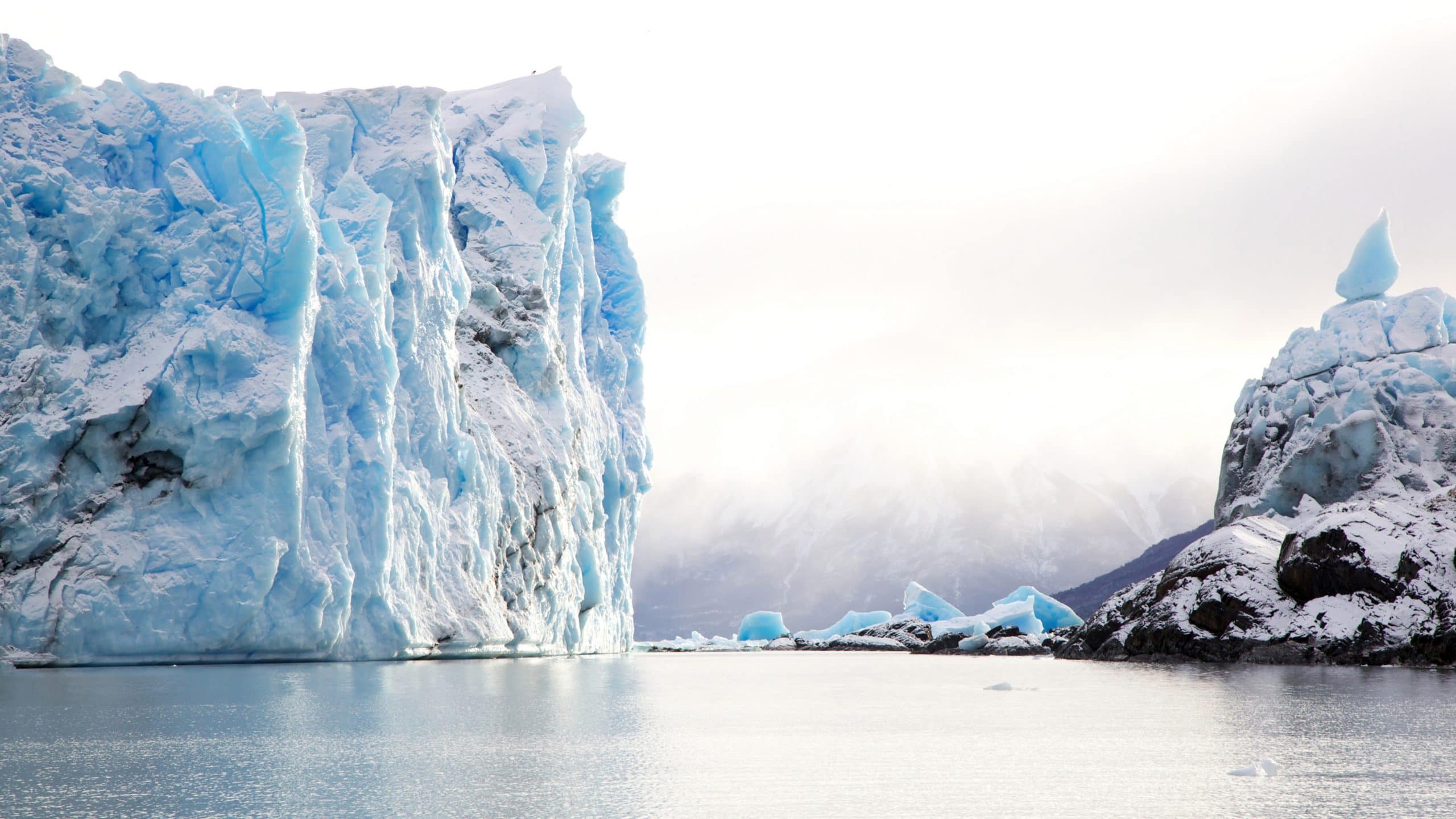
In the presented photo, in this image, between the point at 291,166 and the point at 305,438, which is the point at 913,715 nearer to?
the point at 305,438

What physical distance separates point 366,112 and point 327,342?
655cm

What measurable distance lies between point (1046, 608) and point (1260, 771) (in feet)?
148

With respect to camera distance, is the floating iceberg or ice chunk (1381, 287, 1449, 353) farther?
the floating iceberg

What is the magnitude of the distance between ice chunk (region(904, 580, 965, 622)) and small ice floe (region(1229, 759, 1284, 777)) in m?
45.4

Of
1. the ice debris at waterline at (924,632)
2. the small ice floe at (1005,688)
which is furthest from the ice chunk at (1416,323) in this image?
the small ice floe at (1005,688)

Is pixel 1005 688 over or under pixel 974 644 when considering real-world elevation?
over

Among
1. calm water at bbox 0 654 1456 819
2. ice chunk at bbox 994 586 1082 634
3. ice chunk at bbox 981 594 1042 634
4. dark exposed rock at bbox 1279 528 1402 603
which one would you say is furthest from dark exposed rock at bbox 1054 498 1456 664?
ice chunk at bbox 994 586 1082 634

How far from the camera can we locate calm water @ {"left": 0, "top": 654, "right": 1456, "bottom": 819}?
6.25 meters

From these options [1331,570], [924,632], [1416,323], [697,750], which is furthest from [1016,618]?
[697,750]

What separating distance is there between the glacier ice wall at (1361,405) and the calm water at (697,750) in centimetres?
2059

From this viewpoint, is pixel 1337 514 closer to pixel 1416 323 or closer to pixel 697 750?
pixel 1416 323

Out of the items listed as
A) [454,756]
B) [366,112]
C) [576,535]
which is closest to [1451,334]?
[576,535]

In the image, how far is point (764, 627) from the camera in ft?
197

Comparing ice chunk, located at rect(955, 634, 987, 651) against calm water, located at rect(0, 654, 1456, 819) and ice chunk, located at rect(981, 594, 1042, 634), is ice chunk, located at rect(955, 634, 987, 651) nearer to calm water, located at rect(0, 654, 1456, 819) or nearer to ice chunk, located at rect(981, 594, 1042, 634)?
ice chunk, located at rect(981, 594, 1042, 634)
